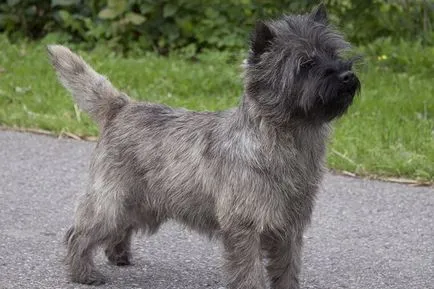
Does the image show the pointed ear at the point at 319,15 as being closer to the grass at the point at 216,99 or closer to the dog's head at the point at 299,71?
the dog's head at the point at 299,71

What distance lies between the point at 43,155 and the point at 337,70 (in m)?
4.39

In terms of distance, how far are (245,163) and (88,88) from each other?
119cm

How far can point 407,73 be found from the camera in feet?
36.4

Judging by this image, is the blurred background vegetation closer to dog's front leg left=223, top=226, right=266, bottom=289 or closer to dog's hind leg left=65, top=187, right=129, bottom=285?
dog's hind leg left=65, top=187, right=129, bottom=285

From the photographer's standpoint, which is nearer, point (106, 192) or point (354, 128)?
point (106, 192)

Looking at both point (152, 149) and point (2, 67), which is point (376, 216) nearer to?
point (152, 149)

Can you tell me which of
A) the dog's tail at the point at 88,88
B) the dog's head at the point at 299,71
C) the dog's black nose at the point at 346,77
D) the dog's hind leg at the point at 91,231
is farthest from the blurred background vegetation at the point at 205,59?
the dog's black nose at the point at 346,77

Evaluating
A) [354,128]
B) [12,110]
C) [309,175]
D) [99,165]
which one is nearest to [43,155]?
[12,110]

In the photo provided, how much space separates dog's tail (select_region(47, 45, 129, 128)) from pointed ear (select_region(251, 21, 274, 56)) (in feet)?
3.53

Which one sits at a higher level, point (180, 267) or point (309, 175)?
point (309, 175)

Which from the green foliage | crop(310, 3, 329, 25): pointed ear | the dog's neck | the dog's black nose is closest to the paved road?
the dog's neck

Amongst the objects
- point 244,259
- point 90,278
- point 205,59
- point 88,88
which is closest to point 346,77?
point 244,259

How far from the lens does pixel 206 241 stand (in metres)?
6.70

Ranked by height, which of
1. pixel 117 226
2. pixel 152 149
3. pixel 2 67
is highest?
pixel 152 149
